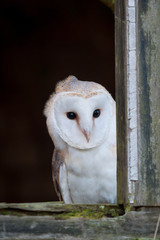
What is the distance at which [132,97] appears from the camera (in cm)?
155

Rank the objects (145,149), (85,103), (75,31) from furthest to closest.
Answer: (75,31), (85,103), (145,149)

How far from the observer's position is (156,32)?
5.15 ft

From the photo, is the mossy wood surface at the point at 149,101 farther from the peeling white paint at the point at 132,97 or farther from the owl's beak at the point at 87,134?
the owl's beak at the point at 87,134

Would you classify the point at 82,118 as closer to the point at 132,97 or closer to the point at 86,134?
the point at 86,134

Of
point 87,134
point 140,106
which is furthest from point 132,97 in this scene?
point 87,134

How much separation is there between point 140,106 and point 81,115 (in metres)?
1.01

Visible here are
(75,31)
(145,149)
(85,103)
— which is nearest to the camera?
(145,149)

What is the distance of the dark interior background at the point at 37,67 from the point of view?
21.8 feet

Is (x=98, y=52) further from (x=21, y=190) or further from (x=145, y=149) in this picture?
(x=145, y=149)

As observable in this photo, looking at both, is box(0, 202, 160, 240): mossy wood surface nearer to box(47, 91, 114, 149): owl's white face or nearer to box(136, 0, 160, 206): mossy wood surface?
box(136, 0, 160, 206): mossy wood surface

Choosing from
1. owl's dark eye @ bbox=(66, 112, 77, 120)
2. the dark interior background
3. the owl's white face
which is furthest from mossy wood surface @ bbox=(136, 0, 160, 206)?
the dark interior background

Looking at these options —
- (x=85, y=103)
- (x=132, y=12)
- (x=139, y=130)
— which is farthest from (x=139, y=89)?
(x=85, y=103)

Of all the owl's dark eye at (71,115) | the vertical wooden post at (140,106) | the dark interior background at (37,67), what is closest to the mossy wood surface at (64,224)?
the vertical wooden post at (140,106)

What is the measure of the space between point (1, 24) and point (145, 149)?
18.4ft
